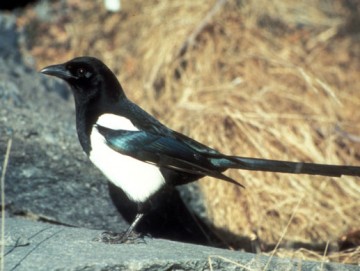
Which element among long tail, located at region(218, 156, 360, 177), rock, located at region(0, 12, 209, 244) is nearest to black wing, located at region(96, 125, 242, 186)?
long tail, located at region(218, 156, 360, 177)

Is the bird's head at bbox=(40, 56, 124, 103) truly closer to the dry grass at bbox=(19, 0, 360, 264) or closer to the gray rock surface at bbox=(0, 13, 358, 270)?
the gray rock surface at bbox=(0, 13, 358, 270)

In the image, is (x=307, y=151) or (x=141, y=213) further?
(x=307, y=151)

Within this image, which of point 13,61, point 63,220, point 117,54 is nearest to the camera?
point 63,220

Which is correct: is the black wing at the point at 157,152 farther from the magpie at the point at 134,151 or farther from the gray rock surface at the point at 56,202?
the gray rock surface at the point at 56,202

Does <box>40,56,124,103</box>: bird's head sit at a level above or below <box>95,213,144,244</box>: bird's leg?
above

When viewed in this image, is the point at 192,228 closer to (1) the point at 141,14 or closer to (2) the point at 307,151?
(2) the point at 307,151

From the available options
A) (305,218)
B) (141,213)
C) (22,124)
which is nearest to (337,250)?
(305,218)

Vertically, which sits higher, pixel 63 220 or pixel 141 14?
pixel 141 14

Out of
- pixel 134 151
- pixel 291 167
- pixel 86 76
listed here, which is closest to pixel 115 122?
pixel 134 151
